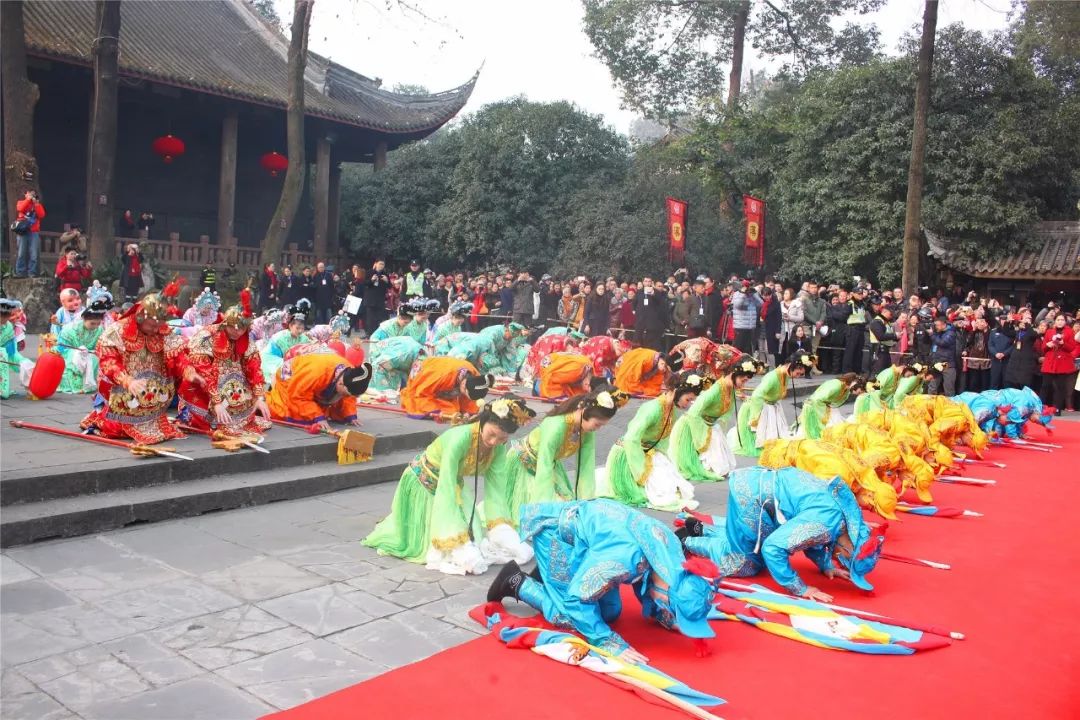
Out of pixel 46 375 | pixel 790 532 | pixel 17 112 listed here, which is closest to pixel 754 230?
pixel 17 112

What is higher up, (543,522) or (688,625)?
(543,522)

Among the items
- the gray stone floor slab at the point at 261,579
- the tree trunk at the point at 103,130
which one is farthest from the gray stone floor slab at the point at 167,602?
the tree trunk at the point at 103,130

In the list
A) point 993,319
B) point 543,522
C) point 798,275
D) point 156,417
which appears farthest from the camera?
point 798,275

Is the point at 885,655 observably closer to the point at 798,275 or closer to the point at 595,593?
the point at 595,593

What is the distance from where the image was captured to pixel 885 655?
3.73 metres

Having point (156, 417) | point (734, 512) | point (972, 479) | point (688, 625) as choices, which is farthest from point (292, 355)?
point (972, 479)

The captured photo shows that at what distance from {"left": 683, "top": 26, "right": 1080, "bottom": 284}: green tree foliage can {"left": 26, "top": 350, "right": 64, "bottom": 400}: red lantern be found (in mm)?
13069

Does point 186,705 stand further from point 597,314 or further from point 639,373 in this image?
point 597,314

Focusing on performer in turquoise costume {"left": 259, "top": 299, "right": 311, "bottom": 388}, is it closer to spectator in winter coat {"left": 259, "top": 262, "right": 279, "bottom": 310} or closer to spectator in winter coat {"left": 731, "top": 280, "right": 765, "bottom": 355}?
spectator in winter coat {"left": 259, "top": 262, "right": 279, "bottom": 310}

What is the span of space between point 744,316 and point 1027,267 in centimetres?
533

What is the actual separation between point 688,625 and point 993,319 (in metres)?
11.4

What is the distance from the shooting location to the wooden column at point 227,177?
1733 cm

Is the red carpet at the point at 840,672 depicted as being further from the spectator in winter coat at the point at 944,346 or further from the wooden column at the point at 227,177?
the wooden column at the point at 227,177

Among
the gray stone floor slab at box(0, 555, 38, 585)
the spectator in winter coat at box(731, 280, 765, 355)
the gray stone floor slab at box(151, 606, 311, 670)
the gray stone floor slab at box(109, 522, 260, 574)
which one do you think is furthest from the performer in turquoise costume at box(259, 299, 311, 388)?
the spectator in winter coat at box(731, 280, 765, 355)
